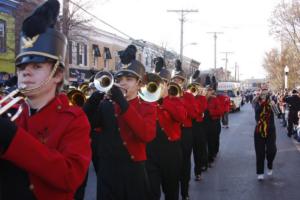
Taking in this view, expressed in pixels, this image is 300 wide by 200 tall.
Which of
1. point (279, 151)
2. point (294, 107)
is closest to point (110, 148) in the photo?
point (279, 151)

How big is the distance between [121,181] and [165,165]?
177 cm

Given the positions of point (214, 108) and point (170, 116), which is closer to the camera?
point (170, 116)

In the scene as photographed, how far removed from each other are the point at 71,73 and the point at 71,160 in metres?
34.4

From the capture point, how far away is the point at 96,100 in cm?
410

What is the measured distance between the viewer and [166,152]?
6.08 meters

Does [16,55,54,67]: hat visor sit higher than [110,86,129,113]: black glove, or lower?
higher

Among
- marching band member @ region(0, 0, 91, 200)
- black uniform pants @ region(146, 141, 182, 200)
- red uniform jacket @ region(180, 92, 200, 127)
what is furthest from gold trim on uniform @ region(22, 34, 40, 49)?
red uniform jacket @ region(180, 92, 200, 127)

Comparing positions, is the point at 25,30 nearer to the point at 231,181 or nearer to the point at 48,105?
the point at 48,105

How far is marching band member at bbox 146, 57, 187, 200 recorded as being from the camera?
5.77 meters

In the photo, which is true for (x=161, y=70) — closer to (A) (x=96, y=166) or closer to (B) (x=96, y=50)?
(A) (x=96, y=166)

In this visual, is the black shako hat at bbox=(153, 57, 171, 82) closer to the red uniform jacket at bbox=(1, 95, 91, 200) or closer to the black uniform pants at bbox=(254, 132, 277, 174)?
the black uniform pants at bbox=(254, 132, 277, 174)

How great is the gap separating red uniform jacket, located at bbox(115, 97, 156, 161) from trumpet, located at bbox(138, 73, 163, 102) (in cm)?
71

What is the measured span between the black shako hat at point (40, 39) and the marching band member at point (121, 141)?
60.9 inches

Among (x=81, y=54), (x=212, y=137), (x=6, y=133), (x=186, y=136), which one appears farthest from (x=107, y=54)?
(x=6, y=133)
